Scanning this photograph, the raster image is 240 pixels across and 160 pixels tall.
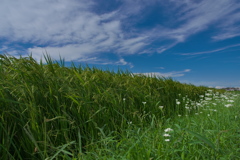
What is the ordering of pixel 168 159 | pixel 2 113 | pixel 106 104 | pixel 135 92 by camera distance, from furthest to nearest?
pixel 135 92, pixel 106 104, pixel 2 113, pixel 168 159

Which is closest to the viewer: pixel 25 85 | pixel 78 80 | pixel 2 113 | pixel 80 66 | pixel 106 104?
pixel 2 113

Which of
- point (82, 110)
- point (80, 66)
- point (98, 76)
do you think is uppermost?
point (80, 66)

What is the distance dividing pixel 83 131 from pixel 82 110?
0.36 metres

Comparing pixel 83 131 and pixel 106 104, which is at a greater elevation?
pixel 106 104

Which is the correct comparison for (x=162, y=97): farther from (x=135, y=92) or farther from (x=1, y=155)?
(x=1, y=155)

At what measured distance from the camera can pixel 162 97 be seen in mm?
5293

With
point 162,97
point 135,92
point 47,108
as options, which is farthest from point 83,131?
point 162,97

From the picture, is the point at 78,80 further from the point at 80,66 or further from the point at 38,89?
the point at 80,66

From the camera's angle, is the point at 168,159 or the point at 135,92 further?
the point at 135,92

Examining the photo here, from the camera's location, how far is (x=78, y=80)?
381 centimetres

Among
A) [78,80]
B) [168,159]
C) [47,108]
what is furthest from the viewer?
[78,80]

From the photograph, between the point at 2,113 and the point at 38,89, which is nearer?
the point at 2,113

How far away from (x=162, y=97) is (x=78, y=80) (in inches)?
102

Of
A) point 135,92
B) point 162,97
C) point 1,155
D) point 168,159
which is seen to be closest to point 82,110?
point 1,155
